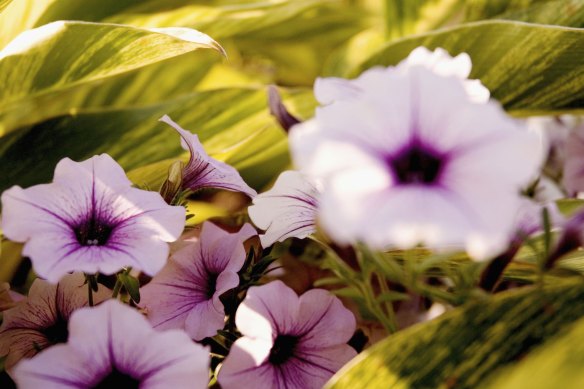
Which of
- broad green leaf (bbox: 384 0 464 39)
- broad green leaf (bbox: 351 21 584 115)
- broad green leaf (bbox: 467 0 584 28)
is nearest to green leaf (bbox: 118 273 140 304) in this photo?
broad green leaf (bbox: 351 21 584 115)

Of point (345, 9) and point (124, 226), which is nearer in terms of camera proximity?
point (124, 226)

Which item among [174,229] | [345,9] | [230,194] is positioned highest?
[345,9]

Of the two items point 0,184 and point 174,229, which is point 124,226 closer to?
point 174,229

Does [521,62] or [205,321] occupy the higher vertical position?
[521,62]

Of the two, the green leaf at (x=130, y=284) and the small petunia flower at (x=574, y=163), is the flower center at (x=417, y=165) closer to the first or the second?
the green leaf at (x=130, y=284)

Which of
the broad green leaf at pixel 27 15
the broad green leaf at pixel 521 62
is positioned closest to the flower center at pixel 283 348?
the broad green leaf at pixel 521 62

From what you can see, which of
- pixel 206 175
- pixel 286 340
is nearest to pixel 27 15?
pixel 206 175

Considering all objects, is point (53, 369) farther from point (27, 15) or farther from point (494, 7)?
point (494, 7)

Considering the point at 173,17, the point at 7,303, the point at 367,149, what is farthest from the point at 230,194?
the point at 367,149
